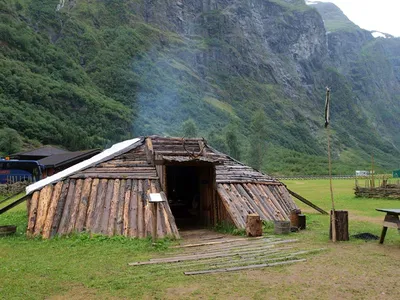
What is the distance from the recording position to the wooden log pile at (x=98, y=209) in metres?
12.2

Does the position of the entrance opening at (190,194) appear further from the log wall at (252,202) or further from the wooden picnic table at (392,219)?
the wooden picnic table at (392,219)

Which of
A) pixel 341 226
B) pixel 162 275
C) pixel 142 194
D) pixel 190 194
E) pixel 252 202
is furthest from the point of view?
pixel 190 194

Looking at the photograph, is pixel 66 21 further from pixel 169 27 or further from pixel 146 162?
pixel 146 162

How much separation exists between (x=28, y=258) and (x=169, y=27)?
145133mm

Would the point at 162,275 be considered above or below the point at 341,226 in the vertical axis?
below

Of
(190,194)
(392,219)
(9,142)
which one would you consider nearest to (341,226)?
(392,219)

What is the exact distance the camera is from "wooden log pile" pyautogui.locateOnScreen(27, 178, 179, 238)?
12.2 m

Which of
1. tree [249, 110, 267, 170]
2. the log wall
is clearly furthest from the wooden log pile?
tree [249, 110, 267, 170]

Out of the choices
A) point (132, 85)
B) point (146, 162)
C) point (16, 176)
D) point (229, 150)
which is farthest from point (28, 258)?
point (132, 85)

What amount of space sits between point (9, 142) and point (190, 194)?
45241 mm

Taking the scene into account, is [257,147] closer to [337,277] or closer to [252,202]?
[252,202]

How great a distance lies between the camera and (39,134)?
227 feet

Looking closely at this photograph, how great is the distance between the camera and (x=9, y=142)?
2280 inches

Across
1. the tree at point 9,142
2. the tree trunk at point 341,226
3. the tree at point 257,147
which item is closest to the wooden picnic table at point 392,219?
the tree trunk at point 341,226
